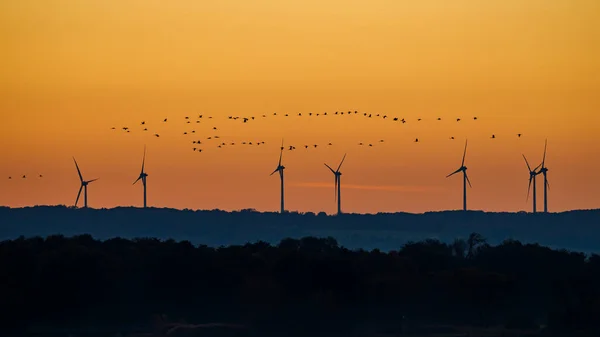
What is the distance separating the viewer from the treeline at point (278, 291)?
120 m

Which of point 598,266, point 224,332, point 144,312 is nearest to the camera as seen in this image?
point 224,332

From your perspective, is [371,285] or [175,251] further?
[175,251]

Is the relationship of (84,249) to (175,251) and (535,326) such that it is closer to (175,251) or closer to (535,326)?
(175,251)

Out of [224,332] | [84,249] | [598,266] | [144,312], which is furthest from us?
[598,266]

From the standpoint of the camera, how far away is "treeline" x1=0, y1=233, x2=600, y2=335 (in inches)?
4737

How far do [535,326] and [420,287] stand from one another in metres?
13.2

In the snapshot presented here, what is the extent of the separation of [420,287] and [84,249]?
Result: 93.0ft

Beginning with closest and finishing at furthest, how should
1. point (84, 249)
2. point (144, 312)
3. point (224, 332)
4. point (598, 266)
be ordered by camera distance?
1. point (224, 332)
2. point (144, 312)
3. point (84, 249)
4. point (598, 266)

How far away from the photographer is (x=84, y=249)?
13750 centimetres

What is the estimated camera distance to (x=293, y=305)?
123438mm

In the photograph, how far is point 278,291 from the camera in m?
125

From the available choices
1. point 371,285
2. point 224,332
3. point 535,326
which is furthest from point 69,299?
point 535,326

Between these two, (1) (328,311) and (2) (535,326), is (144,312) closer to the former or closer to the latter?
(1) (328,311)

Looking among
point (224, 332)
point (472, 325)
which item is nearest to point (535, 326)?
point (472, 325)
